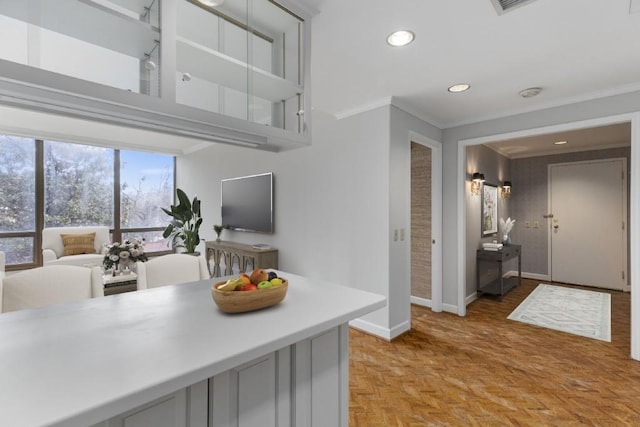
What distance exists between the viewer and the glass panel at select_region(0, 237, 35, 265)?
4949 millimetres

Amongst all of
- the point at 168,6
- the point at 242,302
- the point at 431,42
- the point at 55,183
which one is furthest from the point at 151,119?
the point at 55,183

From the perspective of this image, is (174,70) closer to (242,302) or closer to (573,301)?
(242,302)

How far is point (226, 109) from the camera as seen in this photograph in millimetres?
1345

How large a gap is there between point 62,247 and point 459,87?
623cm

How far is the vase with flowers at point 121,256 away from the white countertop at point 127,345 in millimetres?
2043

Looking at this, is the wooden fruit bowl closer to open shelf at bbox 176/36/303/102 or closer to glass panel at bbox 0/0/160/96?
glass panel at bbox 0/0/160/96

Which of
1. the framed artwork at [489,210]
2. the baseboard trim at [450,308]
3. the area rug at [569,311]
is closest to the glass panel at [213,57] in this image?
the baseboard trim at [450,308]

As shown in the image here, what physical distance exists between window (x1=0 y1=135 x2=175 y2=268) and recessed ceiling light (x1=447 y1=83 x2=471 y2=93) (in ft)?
19.6

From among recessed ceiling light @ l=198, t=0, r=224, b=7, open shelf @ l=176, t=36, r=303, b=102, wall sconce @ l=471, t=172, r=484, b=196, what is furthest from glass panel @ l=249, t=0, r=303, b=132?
wall sconce @ l=471, t=172, r=484, b=196

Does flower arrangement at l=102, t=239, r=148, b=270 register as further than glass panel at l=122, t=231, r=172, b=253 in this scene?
No

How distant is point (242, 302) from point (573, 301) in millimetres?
4874

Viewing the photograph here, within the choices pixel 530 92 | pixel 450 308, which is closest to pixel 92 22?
pixel 530 92

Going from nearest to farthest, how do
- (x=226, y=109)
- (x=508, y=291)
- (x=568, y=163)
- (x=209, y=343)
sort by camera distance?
(x=209, y=343), (x=226, y=109), (x=508, y=291), (x=568, y=163)

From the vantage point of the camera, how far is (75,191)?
5.50 metres
